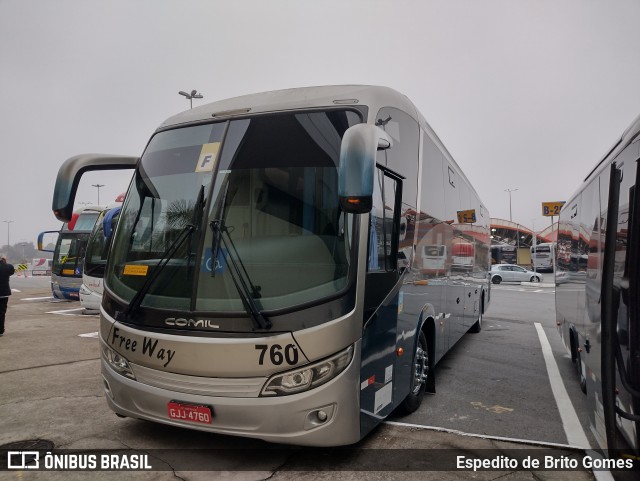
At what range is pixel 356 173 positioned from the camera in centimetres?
328

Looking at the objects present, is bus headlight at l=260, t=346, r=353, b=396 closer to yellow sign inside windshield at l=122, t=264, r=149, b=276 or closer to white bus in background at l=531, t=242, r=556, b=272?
yellow sign inside windshield at l=122, t=264, r=149, b=276

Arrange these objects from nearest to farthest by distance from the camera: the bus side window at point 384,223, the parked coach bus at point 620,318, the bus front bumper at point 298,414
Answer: the parked coach bus at point 620,318 → the bus front bumper at point 298,414 → the bus side window at point 384,223

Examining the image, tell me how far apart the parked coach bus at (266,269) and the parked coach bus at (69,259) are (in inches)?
592

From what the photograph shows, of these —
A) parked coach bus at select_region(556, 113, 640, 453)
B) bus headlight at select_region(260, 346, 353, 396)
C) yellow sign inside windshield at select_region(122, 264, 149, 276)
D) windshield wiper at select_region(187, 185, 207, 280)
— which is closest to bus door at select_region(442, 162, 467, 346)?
parked coach bus at select_region(556, 113, 640, 453)

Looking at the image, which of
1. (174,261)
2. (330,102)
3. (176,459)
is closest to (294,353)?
(174,261)

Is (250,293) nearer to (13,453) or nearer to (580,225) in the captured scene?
(13,453)

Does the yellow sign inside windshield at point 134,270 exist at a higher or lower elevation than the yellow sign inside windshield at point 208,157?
lower

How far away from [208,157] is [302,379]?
201 cm

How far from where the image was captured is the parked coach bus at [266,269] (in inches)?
140

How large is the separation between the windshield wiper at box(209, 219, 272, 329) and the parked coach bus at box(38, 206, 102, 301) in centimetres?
1592

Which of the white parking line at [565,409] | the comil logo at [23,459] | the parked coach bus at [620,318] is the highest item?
the parked coach bus at [620,318]

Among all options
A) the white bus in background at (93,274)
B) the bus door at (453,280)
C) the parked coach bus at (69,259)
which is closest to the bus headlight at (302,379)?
the bus door at (453,280)

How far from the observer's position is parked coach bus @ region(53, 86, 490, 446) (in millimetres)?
3555

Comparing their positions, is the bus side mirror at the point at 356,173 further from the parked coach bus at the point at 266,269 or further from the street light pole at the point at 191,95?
the street light pole at the point at 191,95
